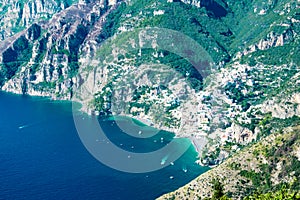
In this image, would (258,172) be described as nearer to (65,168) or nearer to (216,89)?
(65,168)

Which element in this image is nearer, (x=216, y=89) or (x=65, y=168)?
(x=65, y=168)

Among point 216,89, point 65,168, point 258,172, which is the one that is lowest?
point 65,168

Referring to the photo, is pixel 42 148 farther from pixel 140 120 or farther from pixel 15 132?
pixel 140 120

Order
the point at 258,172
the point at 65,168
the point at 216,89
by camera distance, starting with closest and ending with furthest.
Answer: the point at 258,172
the point at 65,168
the point at 216,89

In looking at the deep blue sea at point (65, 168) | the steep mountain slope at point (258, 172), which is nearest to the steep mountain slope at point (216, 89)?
the deep blue sea at point (65, 168)

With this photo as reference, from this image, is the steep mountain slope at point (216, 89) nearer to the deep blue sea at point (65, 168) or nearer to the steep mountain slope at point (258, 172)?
the deep blue sea at point (65, 168)

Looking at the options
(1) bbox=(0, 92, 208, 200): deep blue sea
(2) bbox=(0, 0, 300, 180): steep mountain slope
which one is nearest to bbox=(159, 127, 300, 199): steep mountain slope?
(1) bbox=(0, 92, 208, 200): deep blue sea

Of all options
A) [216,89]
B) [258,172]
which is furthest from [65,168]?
[216,89]

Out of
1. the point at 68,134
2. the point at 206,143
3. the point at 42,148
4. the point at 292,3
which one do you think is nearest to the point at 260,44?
the point at 292,3
